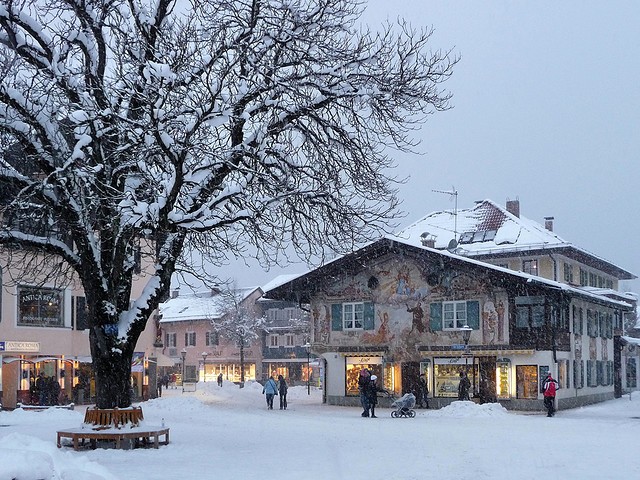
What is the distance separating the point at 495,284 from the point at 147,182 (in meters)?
21.5

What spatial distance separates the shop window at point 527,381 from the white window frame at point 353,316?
24.4ft

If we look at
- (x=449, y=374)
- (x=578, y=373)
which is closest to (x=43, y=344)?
(x=449, y=374)

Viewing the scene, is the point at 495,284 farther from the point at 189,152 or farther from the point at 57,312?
the point at 189,152

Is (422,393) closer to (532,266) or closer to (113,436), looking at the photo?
(532,266)

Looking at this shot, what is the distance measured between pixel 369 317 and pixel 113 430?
900 inches

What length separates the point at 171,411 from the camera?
33781 millimetres

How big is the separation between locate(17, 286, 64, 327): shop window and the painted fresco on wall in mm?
11698

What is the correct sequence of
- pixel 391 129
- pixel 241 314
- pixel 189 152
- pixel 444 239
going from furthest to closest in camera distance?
1. pixel 241 314
2. pixel 444 239
3. pixel 391 129
4. pixel 189 152

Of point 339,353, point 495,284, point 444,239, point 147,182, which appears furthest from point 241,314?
point 147,182

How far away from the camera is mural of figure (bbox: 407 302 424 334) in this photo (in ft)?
126

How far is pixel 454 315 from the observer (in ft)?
124

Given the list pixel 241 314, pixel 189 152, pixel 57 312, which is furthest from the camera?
pixel 241 314

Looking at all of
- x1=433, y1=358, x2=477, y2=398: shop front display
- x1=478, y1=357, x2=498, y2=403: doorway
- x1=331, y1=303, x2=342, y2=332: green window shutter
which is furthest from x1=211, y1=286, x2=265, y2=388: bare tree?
x1=478, y1=357, x2=498, y2=403: doorway

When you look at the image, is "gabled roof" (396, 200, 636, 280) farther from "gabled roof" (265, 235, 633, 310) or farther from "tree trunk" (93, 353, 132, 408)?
"tree trunk" (93, 353, 132, 408)
